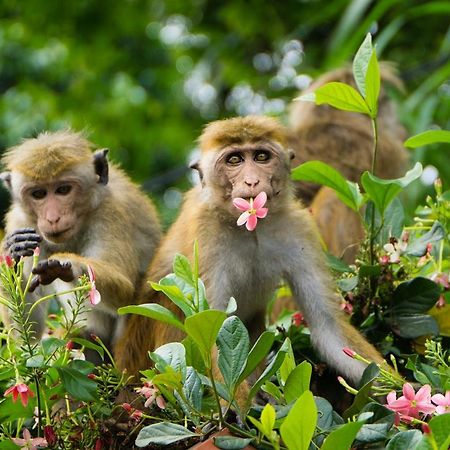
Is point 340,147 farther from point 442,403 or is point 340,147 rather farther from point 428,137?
point 442,403

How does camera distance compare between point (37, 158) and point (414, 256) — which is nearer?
point (414, 256)

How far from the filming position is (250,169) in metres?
3.88

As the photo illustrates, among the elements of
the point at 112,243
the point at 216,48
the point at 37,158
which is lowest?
the point at 216,48

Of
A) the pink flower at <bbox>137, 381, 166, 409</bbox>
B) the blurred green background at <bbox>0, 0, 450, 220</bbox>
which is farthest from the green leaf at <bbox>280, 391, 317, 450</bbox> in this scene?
the blurred green background at <bbox>0, 0, 450, 220</bbox>

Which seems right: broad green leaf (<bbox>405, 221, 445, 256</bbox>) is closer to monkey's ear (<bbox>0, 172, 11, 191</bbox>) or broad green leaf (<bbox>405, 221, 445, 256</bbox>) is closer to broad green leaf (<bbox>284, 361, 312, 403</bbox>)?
broad green leaf (<bbox>284, 361, 312, 403</bbox>)

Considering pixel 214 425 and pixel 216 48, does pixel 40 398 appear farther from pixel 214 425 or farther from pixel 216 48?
pixel 216 48

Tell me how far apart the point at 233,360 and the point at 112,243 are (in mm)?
1762

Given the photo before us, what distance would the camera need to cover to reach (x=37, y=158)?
4.50 meters

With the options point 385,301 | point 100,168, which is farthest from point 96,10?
point 385,301

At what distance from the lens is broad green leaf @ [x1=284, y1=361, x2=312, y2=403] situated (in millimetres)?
2879

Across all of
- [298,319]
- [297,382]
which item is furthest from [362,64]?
[297,382]

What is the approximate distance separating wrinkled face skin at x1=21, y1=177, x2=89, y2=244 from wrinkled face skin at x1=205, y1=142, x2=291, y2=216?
0.71 m

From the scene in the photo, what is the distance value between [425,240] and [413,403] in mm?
1018

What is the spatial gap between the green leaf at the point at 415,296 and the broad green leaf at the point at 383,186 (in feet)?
0.94
